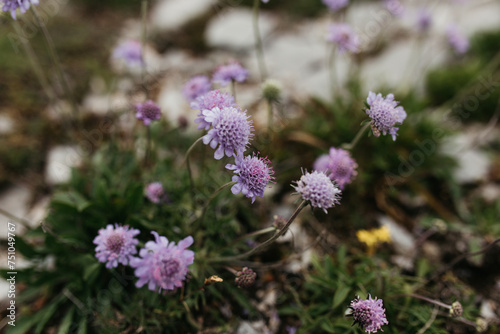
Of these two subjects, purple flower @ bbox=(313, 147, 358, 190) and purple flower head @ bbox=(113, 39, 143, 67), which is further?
purple flower head @ bbox=(113, 39, 143, 67)

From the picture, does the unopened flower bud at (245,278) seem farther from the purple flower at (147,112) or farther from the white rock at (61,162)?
the white rock at (61,162)

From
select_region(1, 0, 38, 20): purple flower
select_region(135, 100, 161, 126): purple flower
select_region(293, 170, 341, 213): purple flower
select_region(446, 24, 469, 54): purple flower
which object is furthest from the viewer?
select_region(446, 24, 469, 54): purple flower

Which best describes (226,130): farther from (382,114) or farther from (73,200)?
(73,200)

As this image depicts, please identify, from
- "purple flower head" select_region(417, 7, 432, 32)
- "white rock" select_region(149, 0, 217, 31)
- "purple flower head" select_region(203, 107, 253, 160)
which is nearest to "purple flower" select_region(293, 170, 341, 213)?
"purple flower head" select_region(203, 107, 253, 160)

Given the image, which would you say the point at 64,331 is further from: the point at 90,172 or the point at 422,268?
the point at 422,268

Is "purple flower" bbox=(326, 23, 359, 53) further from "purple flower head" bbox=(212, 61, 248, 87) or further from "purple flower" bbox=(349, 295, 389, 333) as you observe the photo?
"purple flower" bbox=(349, 295, 389, 333)

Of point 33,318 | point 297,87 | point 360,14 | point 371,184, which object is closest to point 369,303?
point 371,184
